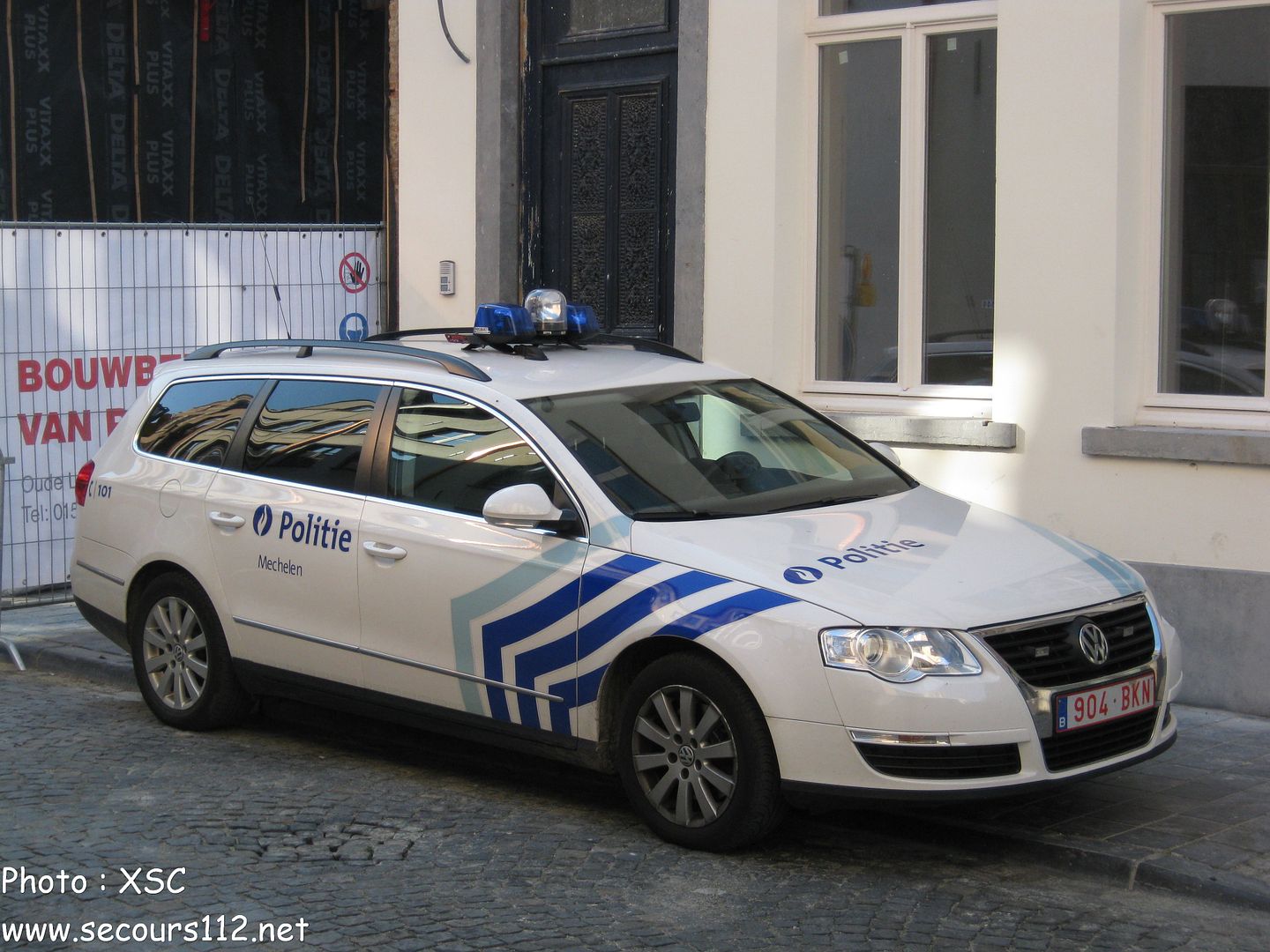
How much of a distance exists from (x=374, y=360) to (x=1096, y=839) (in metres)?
3.33

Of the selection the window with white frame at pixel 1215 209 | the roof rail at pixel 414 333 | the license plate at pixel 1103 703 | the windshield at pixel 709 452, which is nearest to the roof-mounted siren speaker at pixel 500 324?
the roof rail at pixel 414 333

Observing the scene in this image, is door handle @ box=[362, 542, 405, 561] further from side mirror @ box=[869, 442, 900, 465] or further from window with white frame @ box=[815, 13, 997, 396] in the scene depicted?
window with white frame @ box=[815, 13, 997, 396]

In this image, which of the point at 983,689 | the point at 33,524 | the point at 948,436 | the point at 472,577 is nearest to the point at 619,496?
the point at 472,577

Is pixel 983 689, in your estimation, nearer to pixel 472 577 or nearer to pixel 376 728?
pixel 472 577

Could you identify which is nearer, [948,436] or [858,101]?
[948,436]

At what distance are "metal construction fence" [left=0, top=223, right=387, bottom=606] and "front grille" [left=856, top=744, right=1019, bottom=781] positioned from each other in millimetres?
6075

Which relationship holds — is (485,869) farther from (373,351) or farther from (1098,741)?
(373,351)

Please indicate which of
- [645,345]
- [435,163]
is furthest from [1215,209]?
[435,163]

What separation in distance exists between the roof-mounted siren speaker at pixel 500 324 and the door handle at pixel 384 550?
1.08 meters

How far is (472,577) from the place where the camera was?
5.89 meters

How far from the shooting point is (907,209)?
9180mm

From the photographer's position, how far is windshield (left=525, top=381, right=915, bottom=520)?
5836 mm

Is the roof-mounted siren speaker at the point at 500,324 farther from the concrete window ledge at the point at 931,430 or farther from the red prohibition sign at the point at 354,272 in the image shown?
the red prohibition sign at the point at 354,272

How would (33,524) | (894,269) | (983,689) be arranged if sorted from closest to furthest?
(983,689) → (894,269) → (33,524)
